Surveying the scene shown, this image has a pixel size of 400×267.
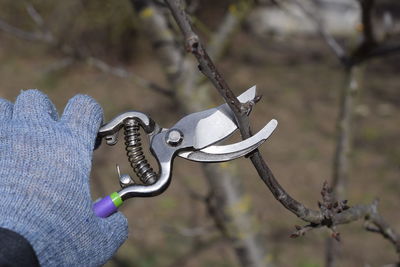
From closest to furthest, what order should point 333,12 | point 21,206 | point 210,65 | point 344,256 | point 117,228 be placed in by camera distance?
point 210,65
point 21,206
point 117,228
point 344,256
point 333,12

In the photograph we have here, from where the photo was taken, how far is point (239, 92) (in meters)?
5.61

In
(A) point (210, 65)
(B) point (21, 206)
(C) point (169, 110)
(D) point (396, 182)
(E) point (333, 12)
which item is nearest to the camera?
(A) point (210, 65)

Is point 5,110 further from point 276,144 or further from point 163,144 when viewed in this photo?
point 276,144

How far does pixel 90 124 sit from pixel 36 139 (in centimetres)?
12

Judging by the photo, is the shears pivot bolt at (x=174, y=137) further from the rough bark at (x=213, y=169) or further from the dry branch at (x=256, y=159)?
the rough bark at (x=213, y=169)

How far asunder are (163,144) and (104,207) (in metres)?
0.19

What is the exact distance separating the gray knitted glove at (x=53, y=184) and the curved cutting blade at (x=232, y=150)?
0.74 ft

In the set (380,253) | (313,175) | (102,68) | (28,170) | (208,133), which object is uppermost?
(102,68)

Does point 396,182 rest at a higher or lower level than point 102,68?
lower

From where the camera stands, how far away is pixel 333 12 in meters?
7.54

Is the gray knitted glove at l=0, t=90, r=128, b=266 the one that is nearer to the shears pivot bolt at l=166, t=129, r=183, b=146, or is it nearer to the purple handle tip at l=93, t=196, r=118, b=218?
the purple handle tip at l=93, t=196, r=118, b=218

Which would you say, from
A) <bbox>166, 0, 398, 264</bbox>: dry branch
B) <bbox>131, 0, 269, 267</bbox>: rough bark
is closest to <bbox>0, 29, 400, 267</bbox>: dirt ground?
<bbox>131, 0, 269, 267</bbox>: rough bark

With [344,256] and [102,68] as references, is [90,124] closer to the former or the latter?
[102,68]

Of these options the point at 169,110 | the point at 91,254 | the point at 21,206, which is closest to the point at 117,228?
the point at 91,254
